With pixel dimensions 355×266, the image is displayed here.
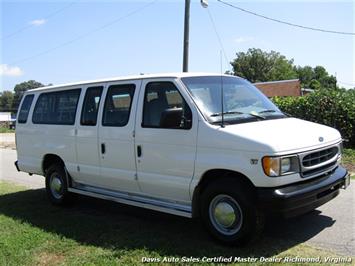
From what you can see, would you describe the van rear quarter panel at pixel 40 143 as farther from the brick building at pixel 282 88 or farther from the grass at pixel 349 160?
the brick building at pixel 282 88

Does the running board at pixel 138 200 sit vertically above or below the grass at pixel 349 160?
above

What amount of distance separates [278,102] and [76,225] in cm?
1157

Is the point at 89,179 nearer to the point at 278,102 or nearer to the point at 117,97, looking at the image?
the point at 117,97

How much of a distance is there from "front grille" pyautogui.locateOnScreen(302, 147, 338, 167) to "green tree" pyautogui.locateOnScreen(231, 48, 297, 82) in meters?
74.1

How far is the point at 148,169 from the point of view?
634cm

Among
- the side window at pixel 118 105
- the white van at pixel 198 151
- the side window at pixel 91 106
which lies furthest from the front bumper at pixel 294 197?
the side window at pixel 91 106

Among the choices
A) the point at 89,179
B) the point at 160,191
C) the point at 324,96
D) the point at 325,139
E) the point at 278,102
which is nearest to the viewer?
the point at 325,139

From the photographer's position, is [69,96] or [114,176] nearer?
[114,176]

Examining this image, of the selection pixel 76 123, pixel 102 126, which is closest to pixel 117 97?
pixel 102 126

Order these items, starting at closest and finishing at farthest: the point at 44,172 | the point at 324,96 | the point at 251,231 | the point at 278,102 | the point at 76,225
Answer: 1. the point at 251,231
2. the point at 76,225
3. the point at 44,172
4. the point at 324,96
5. the point at 278,102

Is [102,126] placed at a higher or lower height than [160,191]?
higher

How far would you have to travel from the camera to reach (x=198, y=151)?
5.68 m

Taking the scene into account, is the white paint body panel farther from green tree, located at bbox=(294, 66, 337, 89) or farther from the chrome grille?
green tree, located at bbox=(294, 66, 337, 89)

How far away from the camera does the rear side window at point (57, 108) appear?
7.80 metres
